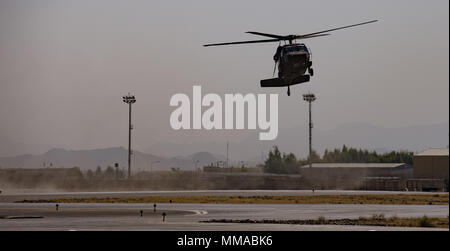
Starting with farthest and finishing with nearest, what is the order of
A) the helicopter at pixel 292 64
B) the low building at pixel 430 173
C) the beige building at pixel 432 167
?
the beige building at pixel 432 167 → the low building at pixel 430 173 → the helicopter at pixel 292 64

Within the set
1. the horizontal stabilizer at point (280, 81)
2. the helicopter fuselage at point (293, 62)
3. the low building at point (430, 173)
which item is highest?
the helicopter fuselage at point (293, 62)

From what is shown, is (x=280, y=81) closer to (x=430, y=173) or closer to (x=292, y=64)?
(x=292, y=64)

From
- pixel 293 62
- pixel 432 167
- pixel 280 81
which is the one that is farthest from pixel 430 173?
pixel 293 62

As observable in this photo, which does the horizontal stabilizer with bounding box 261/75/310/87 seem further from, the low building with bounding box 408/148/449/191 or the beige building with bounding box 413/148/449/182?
the beige building with bounding box 413/148/449/182

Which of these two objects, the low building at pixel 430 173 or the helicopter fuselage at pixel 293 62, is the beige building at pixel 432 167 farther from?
the helicopter fuselage at pixel 293 62

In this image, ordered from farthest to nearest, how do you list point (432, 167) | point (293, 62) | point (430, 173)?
point (430, 173) → point (432, 167) → point (293, 62)

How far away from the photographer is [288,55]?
3258 inches

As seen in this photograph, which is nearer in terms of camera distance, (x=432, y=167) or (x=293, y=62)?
(x=293, y=62)

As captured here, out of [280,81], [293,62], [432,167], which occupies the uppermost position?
[293,62]

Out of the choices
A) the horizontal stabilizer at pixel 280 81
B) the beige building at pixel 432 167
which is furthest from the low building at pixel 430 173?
the horizontal stabilizer at pixel 280 81

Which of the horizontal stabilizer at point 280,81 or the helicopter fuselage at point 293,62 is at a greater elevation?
the helicopter fuselage at point 293,62
